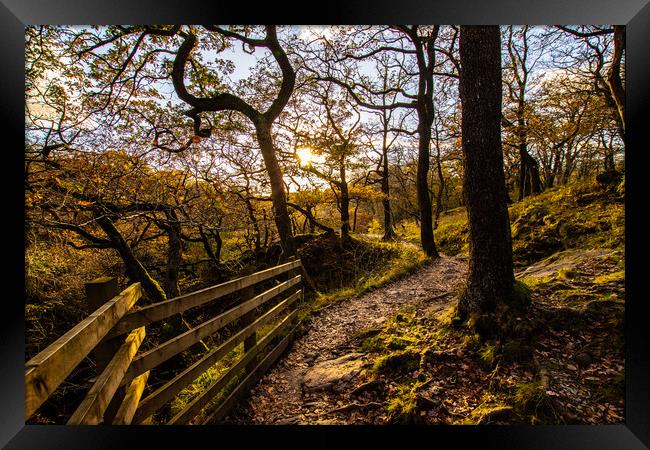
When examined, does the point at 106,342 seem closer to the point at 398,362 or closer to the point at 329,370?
the point at 329,370

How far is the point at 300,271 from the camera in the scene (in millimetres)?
6414

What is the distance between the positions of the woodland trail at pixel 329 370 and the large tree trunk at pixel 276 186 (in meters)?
2.13

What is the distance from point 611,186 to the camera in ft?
22.1

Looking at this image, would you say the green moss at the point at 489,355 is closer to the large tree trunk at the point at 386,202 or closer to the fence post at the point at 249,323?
the fence post at the point at 249,323

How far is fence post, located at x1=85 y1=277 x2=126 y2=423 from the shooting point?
154 centimetres

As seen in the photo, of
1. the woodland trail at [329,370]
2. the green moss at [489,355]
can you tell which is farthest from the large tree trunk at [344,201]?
the green moss at [489,355]

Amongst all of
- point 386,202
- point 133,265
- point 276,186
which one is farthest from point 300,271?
point 386,202

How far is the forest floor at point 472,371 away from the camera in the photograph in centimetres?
246

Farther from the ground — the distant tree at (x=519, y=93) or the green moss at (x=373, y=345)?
the distant tree at (x=519, y=93)

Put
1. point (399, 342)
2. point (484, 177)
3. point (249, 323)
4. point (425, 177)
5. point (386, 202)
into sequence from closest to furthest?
point (249, 323) < point (484, 177) < point (399, 342) < point (425, 177) < point (386, 202)
